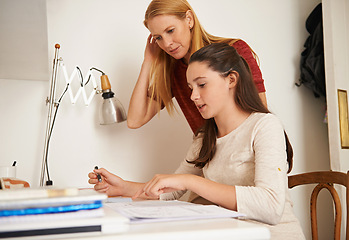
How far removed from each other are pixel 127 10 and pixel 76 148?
29.5 inches

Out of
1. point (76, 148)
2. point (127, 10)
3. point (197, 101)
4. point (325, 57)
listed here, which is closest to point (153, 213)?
point (197, 101)

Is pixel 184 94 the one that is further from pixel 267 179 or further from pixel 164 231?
pixel 164 231

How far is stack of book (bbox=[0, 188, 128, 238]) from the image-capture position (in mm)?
495

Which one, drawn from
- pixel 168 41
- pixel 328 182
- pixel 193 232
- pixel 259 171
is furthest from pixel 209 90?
pixel 193 232

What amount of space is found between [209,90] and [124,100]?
883mm

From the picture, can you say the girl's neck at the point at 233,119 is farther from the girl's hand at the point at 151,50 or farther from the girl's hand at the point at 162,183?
the girl's hand at the point at 151,50

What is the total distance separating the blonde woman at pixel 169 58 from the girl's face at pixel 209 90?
0.33 meters

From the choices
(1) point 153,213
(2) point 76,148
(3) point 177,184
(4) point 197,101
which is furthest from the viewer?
(2) point 76,148

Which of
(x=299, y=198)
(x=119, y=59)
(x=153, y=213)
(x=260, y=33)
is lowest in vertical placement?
(x=299, y=198)

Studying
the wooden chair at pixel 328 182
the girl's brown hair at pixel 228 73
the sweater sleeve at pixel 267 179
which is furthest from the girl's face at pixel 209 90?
the wooden chair at pixel 328 182

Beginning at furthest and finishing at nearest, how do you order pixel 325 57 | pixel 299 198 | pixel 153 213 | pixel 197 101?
pixel 299 198 < pixel 325 57 < pixel 197 101 < pixel 153 213

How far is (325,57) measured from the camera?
7.48 feet

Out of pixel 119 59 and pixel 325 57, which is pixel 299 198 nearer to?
pixel 325 57

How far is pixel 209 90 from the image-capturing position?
4.12ft
